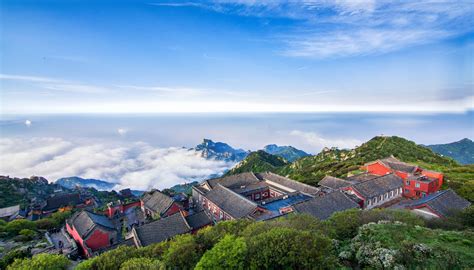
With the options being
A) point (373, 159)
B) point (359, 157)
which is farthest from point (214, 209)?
point (359, 157)

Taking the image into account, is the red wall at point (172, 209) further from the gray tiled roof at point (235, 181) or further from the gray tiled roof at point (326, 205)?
the gray tiled roof at point (326, 205)

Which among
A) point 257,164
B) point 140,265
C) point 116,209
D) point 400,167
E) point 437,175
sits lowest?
point 257,164

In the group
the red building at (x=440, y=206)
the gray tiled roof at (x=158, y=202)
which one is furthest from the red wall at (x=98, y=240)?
the red building at (x=440, y=206)

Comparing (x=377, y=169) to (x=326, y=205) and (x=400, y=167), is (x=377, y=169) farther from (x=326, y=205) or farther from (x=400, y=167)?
(x=326, y=205)

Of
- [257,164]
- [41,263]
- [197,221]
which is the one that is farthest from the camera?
[257,164]

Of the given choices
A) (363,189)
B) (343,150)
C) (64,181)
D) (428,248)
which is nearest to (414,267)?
(428,248)

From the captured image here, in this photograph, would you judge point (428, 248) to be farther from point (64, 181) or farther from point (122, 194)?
point (64, 181)
